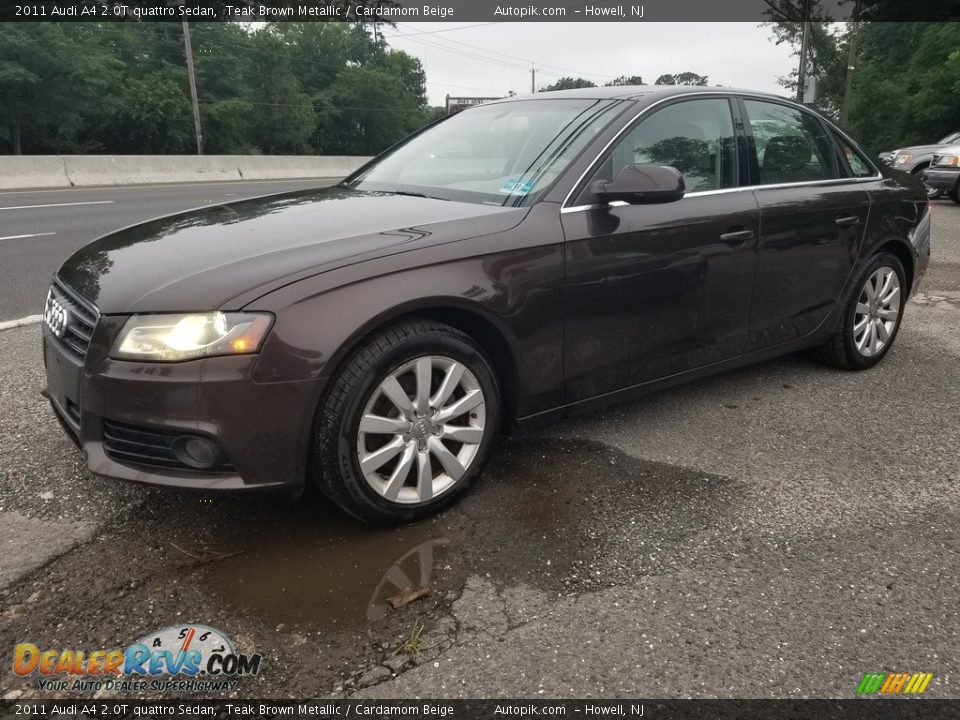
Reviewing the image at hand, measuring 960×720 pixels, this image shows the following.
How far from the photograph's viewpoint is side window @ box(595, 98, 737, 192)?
3.27 m

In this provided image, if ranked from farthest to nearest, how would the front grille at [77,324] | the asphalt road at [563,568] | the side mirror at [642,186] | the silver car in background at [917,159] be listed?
the silver car in background at [917,159], the side mirror at [642,186], the front grille at [77,324], the asphalt road at [563,568]

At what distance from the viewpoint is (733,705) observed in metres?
1.88

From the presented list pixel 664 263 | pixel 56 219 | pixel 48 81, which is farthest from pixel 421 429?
pixel 48 81

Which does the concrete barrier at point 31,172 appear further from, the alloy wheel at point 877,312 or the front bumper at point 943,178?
the front bumper at point 943,178

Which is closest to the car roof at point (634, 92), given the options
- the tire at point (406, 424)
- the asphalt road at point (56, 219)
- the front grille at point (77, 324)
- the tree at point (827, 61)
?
the tire at point (406, 424)

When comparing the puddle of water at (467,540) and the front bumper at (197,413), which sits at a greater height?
the front bumper at (197,413)

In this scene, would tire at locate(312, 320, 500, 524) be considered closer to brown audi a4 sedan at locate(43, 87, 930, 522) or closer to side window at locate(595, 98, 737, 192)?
brown audi a4 sedan at locate(43, 87, 930, 522)

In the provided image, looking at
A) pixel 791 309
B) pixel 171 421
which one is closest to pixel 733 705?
pixel 171 421

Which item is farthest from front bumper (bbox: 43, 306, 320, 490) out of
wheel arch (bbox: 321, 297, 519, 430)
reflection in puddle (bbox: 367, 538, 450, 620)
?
reflection in puddle (bbox: 367, 538, 450, 620)

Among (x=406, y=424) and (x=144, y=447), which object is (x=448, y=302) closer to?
(x=406, y=424)

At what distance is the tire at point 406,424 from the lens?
2439 millimetres

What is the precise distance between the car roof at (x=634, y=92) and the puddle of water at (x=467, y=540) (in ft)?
5.37

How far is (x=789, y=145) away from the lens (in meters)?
3.93

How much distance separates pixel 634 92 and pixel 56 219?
954 cm
